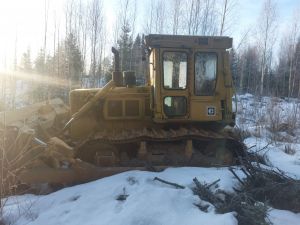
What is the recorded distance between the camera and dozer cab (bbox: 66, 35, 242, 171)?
8383mm

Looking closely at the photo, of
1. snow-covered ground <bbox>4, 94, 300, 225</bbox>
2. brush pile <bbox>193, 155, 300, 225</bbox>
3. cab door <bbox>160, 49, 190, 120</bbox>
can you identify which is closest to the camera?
brush pile <bbox>193, 155, 300, 225</bbox>

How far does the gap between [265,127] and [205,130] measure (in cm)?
695

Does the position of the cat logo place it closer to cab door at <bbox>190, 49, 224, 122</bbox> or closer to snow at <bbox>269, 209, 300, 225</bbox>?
cab door at <bbox>190, 49, 224, 122</bbox>

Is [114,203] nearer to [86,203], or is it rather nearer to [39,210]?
[86,203]

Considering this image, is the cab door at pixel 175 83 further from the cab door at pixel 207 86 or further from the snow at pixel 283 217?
the snow at pixel 283 217

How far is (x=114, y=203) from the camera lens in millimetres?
5871

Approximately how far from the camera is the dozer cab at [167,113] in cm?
838

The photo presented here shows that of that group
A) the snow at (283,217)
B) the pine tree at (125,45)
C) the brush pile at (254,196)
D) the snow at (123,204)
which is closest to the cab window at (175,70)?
the snow at (123,204)

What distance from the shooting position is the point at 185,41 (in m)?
8.59

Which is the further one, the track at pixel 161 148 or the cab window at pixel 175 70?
the cab window at pixel 175 70

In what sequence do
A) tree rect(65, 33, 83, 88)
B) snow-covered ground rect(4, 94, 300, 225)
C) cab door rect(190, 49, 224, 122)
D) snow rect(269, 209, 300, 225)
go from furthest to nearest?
tree rect(65, 33, 83, 88) → cab door rect(190, 49, 224, 122) → snow rect(269, 209, 300, 225) → snow-covered ground rect(4, 94, 300, 225)

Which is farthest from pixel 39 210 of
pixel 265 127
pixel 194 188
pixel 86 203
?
pixel 265 127

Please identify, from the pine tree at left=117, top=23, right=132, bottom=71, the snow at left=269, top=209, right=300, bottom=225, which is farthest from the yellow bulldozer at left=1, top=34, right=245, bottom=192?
the pine tree at left=117, top=23, right=132, bottom=71

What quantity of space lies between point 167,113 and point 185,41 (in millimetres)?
1506
